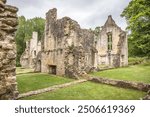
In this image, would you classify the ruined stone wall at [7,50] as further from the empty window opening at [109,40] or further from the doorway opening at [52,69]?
the empty window opening at [109,40]

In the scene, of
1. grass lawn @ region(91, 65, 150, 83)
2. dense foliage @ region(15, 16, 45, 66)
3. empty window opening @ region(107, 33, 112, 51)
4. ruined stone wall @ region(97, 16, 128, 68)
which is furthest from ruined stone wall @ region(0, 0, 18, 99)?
dense foliage @ region(15, 16, 45, 66)

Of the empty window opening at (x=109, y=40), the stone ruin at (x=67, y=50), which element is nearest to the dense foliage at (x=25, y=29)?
the empty window opening at (x=109, y=40)

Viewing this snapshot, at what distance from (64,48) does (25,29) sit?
38155 mm

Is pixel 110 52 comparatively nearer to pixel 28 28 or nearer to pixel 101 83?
pixel 101 83

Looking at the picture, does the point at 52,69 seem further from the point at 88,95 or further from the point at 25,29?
the point at 25,29

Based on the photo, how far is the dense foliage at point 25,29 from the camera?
4958cm

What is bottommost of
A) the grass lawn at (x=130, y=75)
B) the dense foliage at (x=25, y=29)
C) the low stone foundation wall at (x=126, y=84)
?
the low stone foundation wall at (x=126, y=84)

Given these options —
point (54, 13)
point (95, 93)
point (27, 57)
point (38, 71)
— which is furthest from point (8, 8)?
point (27, 57)

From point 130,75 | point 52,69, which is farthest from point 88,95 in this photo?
point 52,69

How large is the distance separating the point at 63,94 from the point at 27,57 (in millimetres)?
28561

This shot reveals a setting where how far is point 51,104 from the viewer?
5945mm

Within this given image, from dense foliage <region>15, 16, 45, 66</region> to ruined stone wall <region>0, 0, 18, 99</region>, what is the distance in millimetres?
40086

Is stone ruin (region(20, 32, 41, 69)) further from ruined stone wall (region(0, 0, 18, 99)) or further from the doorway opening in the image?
ruined stone wall (region(0, 0, 18, 99))

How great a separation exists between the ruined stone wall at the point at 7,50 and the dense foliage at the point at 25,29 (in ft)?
132
